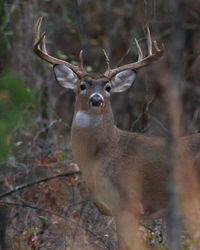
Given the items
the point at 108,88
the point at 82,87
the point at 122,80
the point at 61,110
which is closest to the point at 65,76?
the point at 82,87

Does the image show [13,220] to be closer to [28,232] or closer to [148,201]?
[28,232]

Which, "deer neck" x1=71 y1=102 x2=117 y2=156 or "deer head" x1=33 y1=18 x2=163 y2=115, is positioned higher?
"deer head" x1=33 y1=18 x2=163 y2=115

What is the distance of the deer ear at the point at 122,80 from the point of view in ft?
19.7

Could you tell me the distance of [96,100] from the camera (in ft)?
17.7

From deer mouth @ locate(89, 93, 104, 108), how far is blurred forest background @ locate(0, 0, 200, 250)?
0.56m

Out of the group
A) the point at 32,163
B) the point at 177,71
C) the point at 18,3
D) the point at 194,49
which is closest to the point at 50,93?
the point at 18,3

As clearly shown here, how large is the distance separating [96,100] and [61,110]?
16.5ft

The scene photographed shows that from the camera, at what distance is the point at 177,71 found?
2691 millimetres

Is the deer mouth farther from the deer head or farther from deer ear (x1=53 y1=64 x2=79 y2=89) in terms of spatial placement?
Result: deer ear (x1=53 y1=64 x2=79 y2=89)

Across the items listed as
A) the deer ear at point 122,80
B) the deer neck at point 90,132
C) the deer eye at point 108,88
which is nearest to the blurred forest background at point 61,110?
the deer ear at point 122,80

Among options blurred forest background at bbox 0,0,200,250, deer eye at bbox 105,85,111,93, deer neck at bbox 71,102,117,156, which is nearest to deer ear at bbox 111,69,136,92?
deer eye at bbox 105,85,111,93

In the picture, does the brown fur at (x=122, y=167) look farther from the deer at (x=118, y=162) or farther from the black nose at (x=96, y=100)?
the black nose at (x=96, y=100)

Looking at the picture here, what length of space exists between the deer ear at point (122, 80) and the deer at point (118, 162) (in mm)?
286

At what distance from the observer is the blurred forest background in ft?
11.2
